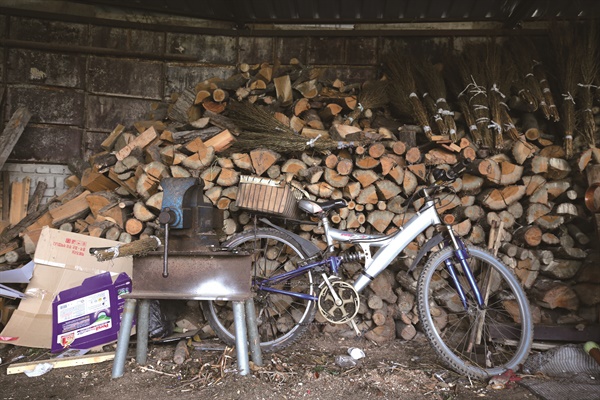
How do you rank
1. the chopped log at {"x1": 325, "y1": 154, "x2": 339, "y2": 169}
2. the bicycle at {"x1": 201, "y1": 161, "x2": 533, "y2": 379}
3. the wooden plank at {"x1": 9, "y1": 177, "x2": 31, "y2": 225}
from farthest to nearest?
the wooden plank at {"x1": 9, "y1": 177, "x2": 31, "y2": 225}, the chopped log at {"x1": 325, "y1": 154, "x2": 339, "y2": 169}, the bicycle at {"x1": 201, "y1": 161, "x2": 533, "y2": 379}

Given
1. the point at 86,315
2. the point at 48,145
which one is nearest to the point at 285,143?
the point at 86,315

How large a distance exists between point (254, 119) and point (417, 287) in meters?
1.88

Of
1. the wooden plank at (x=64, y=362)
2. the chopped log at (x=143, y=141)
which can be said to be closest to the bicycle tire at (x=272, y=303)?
the wooden plank at (x=64, y=362)

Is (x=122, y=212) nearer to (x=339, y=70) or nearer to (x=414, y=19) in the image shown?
(x=339, y=70)

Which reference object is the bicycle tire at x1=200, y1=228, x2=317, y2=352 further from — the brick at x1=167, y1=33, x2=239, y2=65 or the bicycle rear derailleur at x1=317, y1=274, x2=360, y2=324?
the brick at x1=167, y1=33, x2=239, y2=65

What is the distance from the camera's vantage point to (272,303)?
10.6 feet

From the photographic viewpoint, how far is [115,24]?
4.87 meters

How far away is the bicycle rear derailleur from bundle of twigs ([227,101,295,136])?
124 cm

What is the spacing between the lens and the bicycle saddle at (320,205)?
2.99m

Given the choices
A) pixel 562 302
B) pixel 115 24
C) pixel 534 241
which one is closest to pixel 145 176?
pixel 115 24

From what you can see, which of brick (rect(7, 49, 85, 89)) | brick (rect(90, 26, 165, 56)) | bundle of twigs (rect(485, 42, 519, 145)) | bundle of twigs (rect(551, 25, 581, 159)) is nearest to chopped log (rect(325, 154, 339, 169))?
bundle of twigs (rect(485, 42, 519, 145))

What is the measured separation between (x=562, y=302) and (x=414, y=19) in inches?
137

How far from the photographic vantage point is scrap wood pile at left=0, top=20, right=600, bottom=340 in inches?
123

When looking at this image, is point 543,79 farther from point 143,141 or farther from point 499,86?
point 143,141
